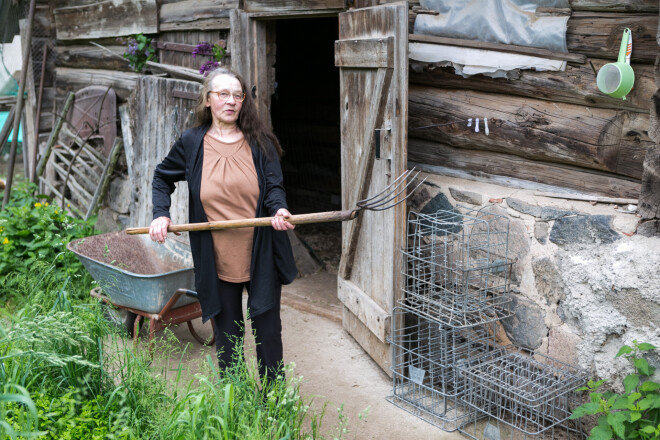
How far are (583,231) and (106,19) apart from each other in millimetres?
5822

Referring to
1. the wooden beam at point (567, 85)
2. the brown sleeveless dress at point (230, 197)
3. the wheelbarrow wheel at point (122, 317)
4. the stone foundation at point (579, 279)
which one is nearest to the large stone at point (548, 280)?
the stone foundation at point (579, 279)

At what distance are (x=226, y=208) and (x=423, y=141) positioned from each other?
1.79 metres

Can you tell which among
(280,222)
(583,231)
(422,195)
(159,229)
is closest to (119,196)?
(422,195)

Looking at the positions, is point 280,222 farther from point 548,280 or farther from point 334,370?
point 334,370

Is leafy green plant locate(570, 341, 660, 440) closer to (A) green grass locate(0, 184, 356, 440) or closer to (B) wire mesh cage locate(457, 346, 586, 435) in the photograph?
(B) wire mesh cage locate(457, 346, 586, 435)

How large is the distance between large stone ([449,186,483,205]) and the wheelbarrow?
1.81 meters

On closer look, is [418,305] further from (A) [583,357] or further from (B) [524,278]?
(A) [583,357]

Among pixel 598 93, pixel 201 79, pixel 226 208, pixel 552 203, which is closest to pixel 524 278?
pixel 552 203

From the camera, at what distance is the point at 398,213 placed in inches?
174

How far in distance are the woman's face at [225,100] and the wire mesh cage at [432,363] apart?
1.61 m

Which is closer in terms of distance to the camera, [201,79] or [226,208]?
[226,208]

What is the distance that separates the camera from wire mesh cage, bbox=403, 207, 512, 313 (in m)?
4.18

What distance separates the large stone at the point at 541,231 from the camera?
13.1ft

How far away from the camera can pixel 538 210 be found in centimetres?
404
